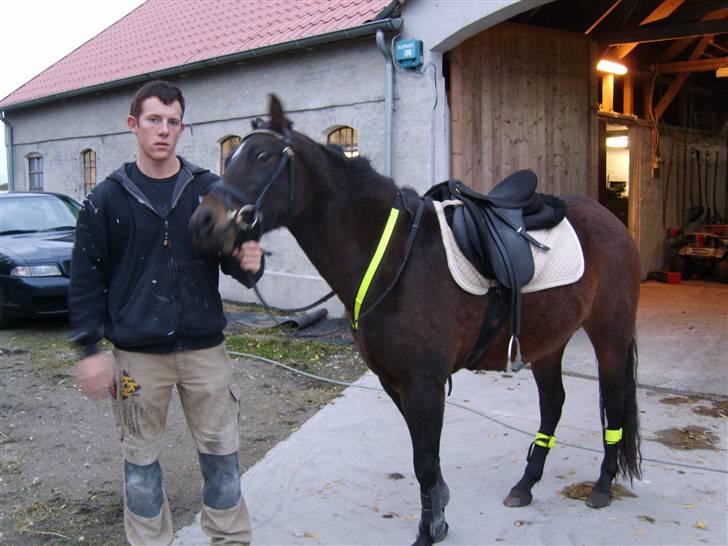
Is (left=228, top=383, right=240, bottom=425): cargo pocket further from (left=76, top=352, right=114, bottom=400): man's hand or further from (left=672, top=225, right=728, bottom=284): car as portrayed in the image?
(left=672, top=225, right=728, bottom=284): car

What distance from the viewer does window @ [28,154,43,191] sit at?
49.0 feet

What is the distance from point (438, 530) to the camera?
3107mm

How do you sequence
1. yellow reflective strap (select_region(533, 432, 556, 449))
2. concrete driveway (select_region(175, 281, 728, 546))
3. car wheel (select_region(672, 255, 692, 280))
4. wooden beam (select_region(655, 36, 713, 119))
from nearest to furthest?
concrete driveway (select_region(175, 281, 728, 546)) < yellow reflective strap (select_region(533, 432, 556, 449)) < wooden beam (select_region(655, 36, 713, 119)) < car wheel (select_region(672, 255, 692, 280))

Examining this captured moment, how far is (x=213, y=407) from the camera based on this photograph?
105 inches

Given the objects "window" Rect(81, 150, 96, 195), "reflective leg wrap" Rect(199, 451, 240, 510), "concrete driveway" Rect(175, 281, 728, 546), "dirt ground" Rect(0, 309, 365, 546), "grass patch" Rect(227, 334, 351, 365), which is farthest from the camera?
"window" Rect(81, 150, 96, 195)

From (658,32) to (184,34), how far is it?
8.27 metres

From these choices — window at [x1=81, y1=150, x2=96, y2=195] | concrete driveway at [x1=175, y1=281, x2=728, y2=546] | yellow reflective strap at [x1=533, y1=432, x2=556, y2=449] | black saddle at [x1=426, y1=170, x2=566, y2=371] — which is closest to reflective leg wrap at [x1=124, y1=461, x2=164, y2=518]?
concrete driveway at [x1=175, y1=281, x2=728, y2=546]

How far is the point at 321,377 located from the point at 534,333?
309cm

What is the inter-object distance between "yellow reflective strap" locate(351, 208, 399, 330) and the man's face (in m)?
0.96

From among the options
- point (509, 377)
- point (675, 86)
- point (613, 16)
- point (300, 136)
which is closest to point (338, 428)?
point (509, 377)

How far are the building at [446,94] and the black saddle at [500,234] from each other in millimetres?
3648

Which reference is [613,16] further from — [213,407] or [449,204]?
[213,407]

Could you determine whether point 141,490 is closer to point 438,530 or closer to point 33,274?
point 438,530

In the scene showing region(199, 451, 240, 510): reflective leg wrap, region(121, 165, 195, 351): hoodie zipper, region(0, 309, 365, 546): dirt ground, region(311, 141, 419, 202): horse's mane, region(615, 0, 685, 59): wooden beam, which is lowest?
region(0, 309, 365, 546): dirt ground
